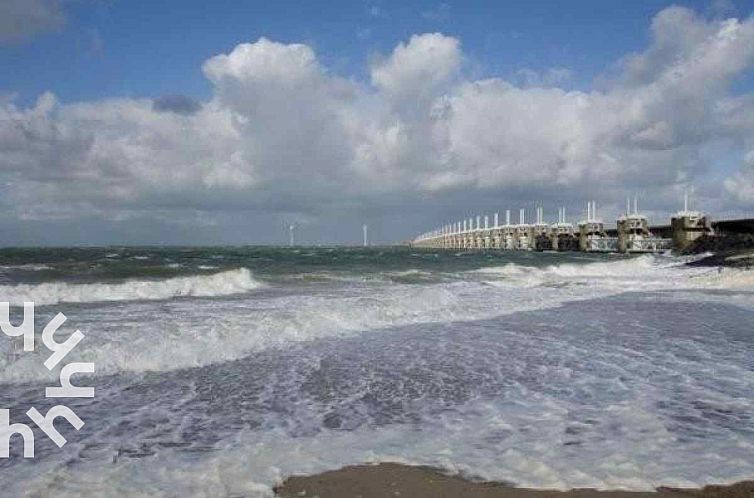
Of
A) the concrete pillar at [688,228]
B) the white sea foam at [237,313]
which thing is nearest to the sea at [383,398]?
the white sea foam at [237,313]

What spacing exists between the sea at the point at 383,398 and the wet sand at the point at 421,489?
0.44 ft

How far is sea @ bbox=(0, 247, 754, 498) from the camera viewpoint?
5215 millimetres

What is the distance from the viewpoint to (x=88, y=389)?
27.8 ft

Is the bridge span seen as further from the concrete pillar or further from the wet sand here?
the wet sand

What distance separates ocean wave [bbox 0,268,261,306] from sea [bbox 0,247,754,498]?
5.93 metres

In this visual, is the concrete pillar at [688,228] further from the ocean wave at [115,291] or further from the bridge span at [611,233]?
the ocean wave at [115,291]

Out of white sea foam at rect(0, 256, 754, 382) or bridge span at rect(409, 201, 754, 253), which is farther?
bridge span at rect(409, 201, 754, 253)

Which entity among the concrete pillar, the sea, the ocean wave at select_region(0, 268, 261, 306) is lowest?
the sea

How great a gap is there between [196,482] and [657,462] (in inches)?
150

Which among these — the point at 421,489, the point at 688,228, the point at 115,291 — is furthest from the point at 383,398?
the point at 688,228

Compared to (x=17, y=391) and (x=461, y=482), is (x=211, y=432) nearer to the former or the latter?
(x=461, y=482)

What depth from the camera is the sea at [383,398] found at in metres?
5.21

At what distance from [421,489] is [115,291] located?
2193cm

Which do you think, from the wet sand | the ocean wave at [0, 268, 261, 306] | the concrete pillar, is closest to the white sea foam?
the ocean wave at [0, 268, 261, 306]
